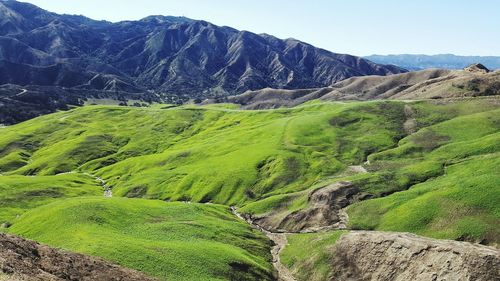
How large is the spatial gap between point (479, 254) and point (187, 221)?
50.1 metres

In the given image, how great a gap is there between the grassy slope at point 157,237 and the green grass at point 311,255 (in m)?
4.24

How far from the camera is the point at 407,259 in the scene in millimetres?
64500

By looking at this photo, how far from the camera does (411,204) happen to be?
87.9 m

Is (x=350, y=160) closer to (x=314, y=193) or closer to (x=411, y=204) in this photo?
(x=314, y=193)

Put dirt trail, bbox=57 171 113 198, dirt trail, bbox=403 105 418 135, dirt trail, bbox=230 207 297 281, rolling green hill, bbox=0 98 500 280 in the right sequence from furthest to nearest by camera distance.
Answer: dirt trail, bbox=403 105 418 135 → dirt trail, bbox=57 171 113 198 → dirt trail, bbox=230 207 297 281 → rolling green hill, bbox=0 98 500 280

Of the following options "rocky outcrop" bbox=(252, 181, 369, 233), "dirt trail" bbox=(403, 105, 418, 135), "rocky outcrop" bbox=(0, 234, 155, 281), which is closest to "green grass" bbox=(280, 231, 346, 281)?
"rocky outcrop" bbox=(252, 181, 369, 233)

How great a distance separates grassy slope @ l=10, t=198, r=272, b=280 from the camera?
62.3 m

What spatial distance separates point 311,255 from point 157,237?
81.8ft

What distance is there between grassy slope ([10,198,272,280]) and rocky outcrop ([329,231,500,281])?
1267 cm

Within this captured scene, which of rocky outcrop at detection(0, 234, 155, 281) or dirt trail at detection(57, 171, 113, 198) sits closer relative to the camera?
rocky outcrop at detection(0, 234, 155, 281)

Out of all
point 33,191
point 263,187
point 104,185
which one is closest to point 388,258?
point 263,187

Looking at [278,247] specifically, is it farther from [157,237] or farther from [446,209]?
[446,209]

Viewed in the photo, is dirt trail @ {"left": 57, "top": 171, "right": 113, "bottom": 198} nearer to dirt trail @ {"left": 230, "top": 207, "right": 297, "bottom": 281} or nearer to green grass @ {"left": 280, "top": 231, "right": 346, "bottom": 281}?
dirt trail @ {"left": 230, "top": 207, "right": 297, "bottom": 281}

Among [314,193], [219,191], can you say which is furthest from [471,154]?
[219,191]
